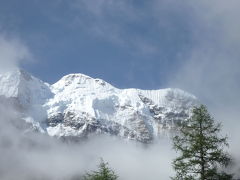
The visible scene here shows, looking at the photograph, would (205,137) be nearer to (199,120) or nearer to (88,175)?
(199,120)

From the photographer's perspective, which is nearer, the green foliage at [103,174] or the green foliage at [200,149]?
the green foliage at [200,149]

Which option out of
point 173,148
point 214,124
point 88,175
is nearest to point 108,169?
point 88,175

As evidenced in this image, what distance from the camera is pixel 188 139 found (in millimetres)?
35969

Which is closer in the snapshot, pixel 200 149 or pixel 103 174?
pixel 200 149

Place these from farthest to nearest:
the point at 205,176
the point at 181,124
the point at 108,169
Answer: the point at 108,169 → the point at 181,124 → the point at 205,176

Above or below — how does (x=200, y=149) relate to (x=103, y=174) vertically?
above

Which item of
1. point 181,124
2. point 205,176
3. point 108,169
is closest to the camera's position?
point 205,176

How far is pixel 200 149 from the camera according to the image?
35.3m

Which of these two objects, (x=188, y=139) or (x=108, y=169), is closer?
(x=188, y=139)

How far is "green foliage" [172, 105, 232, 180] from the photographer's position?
3466 centimetres

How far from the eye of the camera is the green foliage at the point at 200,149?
34656 mm

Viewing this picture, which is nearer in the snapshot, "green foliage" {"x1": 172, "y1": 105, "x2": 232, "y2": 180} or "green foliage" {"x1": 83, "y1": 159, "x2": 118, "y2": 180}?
"green foliage" {"x1": 172, "y1": 105, "x2": 232, "y2": 180}

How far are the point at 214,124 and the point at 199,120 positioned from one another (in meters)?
1.13

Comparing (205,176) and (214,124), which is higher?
(214,124)
